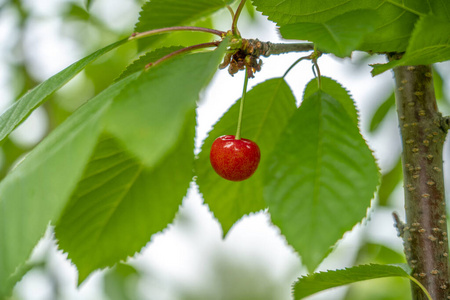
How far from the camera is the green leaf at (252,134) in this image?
0.79 meters

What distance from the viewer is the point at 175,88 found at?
431 millimetres

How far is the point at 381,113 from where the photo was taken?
4.60 ft

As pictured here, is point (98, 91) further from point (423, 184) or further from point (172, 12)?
point (423, 184)

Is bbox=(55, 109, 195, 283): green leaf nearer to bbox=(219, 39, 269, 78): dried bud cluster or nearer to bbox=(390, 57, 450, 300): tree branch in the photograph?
bbox=(219, 39, 269, 78): dried bud cluster

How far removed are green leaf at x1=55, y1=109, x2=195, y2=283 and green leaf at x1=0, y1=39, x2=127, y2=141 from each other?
4.4 inches

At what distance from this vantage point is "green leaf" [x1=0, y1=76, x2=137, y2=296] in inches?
16.5

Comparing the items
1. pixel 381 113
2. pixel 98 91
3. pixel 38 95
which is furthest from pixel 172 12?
pixel 98 91

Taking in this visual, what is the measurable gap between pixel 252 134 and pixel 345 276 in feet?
0.83

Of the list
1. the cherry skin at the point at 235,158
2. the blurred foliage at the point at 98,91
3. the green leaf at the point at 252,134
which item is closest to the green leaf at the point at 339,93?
the green leaf at the point at 252,134

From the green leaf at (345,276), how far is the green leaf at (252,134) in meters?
0.14

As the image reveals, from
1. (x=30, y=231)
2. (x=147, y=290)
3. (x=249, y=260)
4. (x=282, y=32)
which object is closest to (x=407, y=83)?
(x=282, y=32)

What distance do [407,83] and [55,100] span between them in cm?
149

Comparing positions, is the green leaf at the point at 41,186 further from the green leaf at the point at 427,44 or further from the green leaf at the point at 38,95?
the green leaf at the point at 427,44

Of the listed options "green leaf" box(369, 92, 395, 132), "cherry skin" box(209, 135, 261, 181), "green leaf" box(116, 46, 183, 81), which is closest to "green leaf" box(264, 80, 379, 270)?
"cherry skin" box(209, 135, 261, 181)
